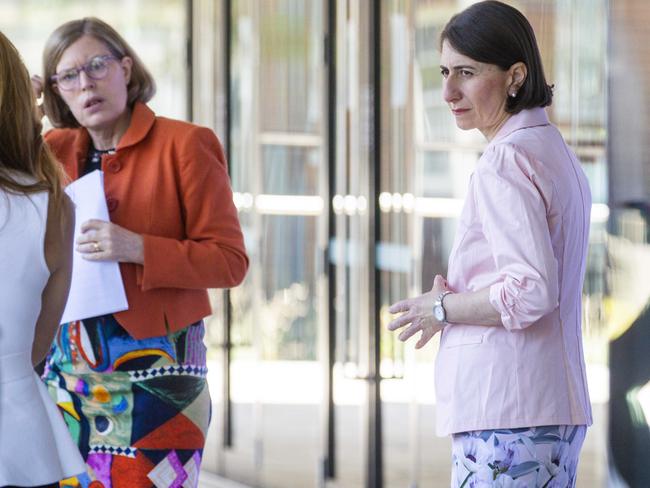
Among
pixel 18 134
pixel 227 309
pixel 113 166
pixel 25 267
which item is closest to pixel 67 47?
pixel 113 166

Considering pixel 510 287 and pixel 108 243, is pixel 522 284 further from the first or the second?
pixel 108 243

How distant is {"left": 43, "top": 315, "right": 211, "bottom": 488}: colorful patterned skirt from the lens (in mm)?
2887

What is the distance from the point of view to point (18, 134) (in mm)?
2088

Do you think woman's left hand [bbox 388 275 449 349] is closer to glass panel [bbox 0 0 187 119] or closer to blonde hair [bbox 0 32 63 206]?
blonde hair [bbox 0 32 63 206]

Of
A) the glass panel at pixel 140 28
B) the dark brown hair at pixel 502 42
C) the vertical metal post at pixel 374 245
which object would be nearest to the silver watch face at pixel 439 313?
the dark brown hair at pixel 502 42

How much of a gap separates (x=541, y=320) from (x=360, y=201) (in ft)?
9.09

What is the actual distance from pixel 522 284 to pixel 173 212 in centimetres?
111

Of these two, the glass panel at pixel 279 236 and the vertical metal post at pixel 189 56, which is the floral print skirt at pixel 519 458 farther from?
the vertical metal post at pixel 189 56

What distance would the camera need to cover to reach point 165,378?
9.53ft

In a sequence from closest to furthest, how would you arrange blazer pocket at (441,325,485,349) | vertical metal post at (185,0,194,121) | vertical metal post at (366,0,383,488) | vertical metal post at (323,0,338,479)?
blazer pocket at (441,325,485,349), vertical metal post at (366,0,383,488), vertical metal post at (323,0,338,479), vertical metal post at (185,0,194,121)

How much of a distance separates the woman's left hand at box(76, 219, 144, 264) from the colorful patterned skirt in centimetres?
14

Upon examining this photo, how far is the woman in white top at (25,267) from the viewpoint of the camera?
6.66 ft

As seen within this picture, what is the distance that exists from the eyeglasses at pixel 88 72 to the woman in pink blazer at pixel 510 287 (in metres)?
1.02

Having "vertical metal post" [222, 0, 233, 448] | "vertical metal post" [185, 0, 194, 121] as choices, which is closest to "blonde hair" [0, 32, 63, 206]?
"vertical metal post" [222, 0, 233, 448]
